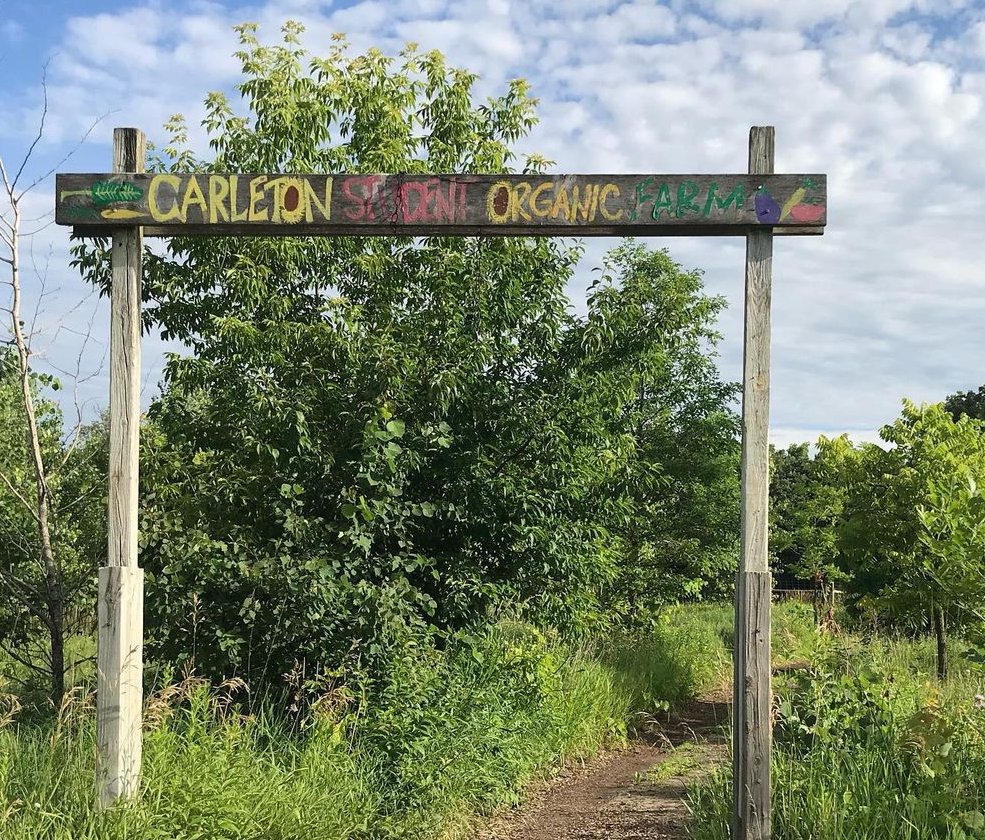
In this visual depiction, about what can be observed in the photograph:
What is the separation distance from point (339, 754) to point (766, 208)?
12.8 ft

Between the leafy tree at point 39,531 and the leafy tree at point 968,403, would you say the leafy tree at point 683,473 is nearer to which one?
the leafy tree at point 39,531

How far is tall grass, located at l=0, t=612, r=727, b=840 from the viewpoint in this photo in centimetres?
429

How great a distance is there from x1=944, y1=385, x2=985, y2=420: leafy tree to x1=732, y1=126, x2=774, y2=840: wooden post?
135 feet

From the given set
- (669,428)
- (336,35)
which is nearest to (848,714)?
(336,35)

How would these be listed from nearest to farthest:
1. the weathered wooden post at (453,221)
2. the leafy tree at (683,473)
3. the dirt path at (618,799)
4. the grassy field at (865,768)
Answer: the grassy field at (865,768), the weathered wooden post at (453,221), the dirt path at (618,799), the leafy tree at (683,473)

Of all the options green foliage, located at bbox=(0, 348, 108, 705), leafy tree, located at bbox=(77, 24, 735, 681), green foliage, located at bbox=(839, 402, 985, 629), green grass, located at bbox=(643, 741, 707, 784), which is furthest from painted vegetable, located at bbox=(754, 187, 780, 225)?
green foliage, located at bbox=(839, 402, 985, 629)

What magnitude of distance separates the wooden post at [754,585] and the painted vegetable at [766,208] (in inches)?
3.1

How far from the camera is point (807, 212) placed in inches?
181

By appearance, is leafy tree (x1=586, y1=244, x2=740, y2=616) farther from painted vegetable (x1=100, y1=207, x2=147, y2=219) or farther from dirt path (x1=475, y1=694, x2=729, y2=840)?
painted vegetable (x1=100, y1=207, x2=147, y2=219)

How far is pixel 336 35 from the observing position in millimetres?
8391

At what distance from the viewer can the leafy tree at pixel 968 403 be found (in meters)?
41.1

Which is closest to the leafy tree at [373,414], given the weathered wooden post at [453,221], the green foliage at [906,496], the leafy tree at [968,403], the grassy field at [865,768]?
the weathered wooden post at [453,221]

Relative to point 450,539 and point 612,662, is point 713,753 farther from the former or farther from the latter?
point 450,539

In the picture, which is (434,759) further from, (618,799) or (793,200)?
(793,200)
